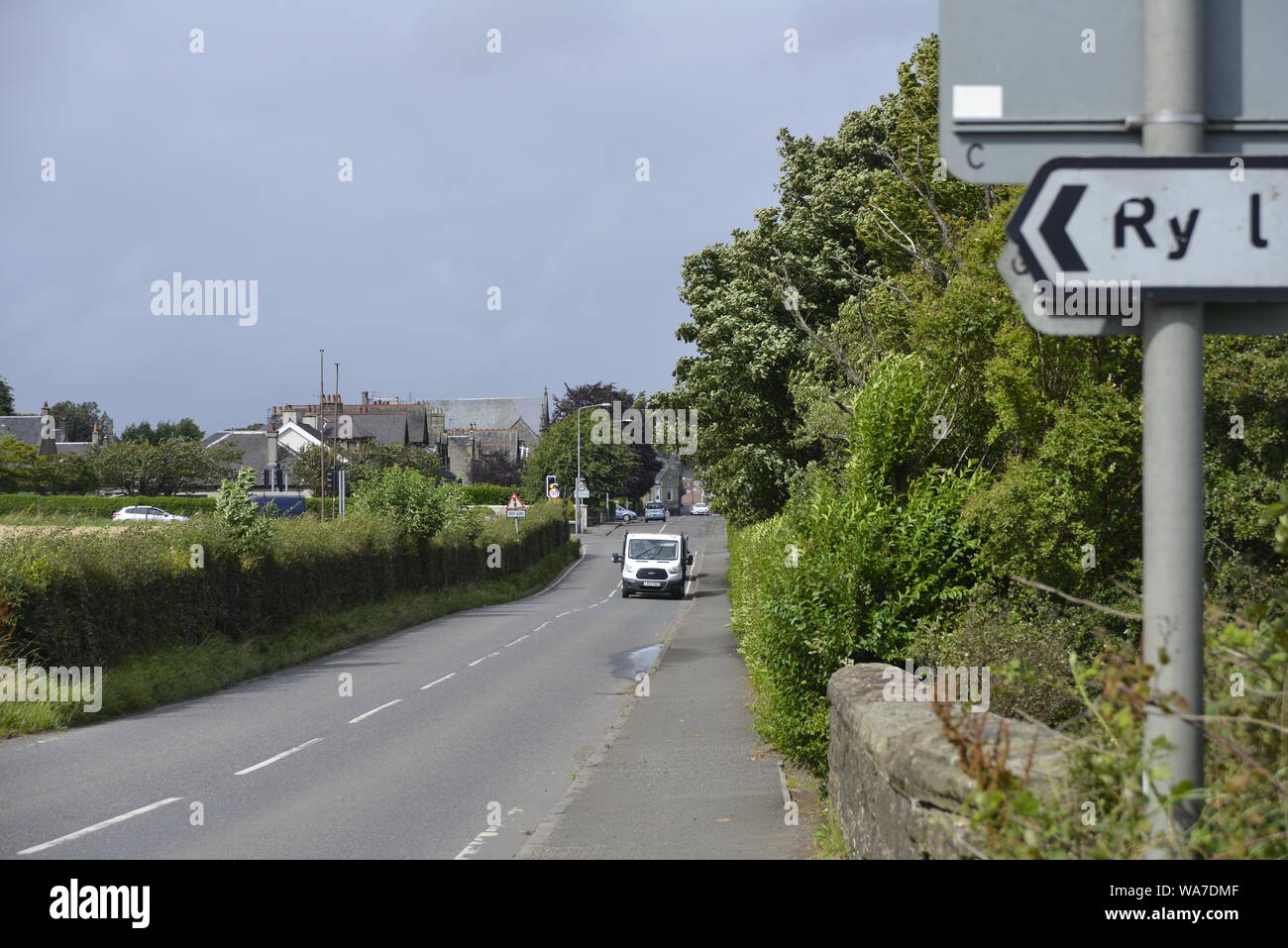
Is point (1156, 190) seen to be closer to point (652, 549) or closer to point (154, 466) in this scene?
point (652, 549)

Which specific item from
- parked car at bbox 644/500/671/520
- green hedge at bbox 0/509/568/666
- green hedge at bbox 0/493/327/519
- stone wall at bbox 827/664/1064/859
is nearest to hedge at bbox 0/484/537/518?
green hedge at bbox 0/493/327/519

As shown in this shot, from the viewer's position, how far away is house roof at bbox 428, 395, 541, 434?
139m

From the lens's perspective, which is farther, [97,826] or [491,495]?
[491,495]

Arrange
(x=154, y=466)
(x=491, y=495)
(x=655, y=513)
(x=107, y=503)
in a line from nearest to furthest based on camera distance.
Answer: (x=107, y=503) < (x=154, y=466) < (x=491, y=495) < (x=655, y=513)

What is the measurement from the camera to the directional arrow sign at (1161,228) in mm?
2660

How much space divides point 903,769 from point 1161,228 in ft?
8.13

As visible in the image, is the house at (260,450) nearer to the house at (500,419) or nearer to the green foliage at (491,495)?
the green foliage at (491,495)

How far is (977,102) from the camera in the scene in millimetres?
2900

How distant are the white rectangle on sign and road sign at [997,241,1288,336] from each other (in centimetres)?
37

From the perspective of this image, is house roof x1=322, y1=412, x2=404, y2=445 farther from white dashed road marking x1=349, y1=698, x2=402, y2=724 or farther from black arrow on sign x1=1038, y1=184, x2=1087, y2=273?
black arrow on sign x1=1038, y1=184, x2=1087, y2=273

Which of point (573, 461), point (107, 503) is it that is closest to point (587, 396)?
point (573, 461)

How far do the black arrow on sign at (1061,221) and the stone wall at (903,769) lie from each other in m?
1.37

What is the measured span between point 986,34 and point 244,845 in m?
7.33
